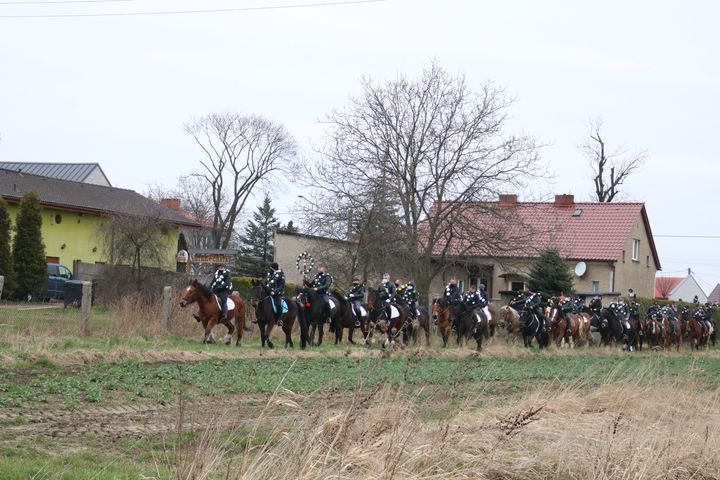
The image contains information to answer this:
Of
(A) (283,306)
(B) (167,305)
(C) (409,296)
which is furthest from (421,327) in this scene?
(B) (167,305)

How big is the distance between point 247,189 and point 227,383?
6567 cm

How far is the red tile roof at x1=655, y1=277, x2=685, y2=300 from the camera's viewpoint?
360 ft

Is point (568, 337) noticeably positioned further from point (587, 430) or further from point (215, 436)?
point (215, 436)

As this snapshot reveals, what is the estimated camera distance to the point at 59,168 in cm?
7588

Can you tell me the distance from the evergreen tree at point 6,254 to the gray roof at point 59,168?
3341 cm

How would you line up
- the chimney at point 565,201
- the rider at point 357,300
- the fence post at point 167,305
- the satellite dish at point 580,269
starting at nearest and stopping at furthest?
the fence post at point 167,305
the rider at point 357,300
the satellite dish at point 580,269
the chimney at point 565,201

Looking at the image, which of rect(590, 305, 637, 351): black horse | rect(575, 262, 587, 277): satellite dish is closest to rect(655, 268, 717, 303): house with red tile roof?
rect(575, 262, 587, 277): satellite dish

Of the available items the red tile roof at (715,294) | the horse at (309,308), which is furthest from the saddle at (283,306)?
the red tile roof at (715,294)

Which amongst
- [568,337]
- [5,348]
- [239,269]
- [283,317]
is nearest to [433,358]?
[283,317]

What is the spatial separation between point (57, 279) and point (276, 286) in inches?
796

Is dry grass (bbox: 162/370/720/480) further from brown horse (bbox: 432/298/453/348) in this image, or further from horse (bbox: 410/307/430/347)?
brown horse (bbox: 432/298/453/348)

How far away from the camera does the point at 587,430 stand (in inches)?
422

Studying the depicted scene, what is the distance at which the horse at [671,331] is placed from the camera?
167 feet

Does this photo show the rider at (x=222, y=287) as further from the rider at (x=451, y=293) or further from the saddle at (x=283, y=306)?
the rider at (x=451, y=293)
